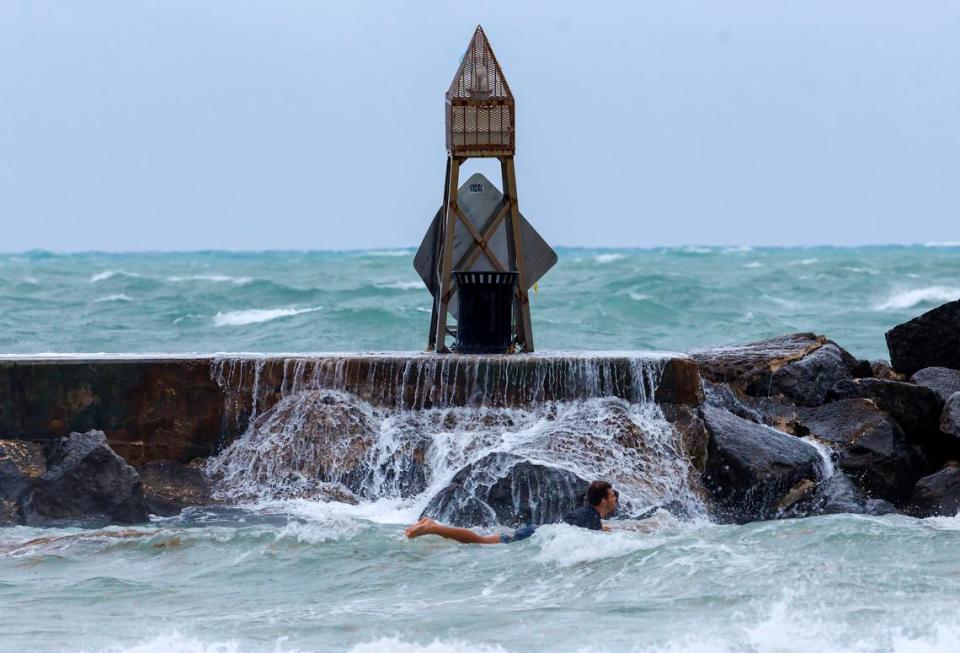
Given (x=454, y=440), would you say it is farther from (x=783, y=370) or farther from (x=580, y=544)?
(x=783, y=370)

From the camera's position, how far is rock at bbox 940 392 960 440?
434 inches

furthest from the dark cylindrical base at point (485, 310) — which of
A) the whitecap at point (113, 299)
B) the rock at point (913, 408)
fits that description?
the whitecap at point (113, 299)

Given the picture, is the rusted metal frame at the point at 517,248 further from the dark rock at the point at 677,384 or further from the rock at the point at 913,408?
the rock at the point at 913,408

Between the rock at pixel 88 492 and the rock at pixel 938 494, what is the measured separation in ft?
19.0

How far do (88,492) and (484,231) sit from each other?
4.01 meters

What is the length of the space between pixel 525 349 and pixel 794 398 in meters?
2.38

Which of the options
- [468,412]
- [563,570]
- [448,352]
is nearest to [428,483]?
[468,412]

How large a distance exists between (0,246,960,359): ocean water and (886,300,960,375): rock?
37.2 feet

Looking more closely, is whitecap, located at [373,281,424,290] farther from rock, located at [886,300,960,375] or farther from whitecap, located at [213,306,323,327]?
rock, located at [886,300,960,375]

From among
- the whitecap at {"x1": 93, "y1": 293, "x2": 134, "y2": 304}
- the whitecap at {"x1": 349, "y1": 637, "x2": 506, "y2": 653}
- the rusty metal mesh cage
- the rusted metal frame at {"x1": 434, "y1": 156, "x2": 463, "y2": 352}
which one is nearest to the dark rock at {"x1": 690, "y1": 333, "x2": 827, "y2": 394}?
the rusted metal frame at {"x1": 434, "y1": 156, "x2": 463, "y2": 352}

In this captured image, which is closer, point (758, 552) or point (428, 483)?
point (758, 552)

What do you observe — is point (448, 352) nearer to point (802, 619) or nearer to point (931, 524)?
point (931, 524)

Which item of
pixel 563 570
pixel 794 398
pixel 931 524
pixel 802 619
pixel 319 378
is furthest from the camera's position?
pixel 794 398

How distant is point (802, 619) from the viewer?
739cm
